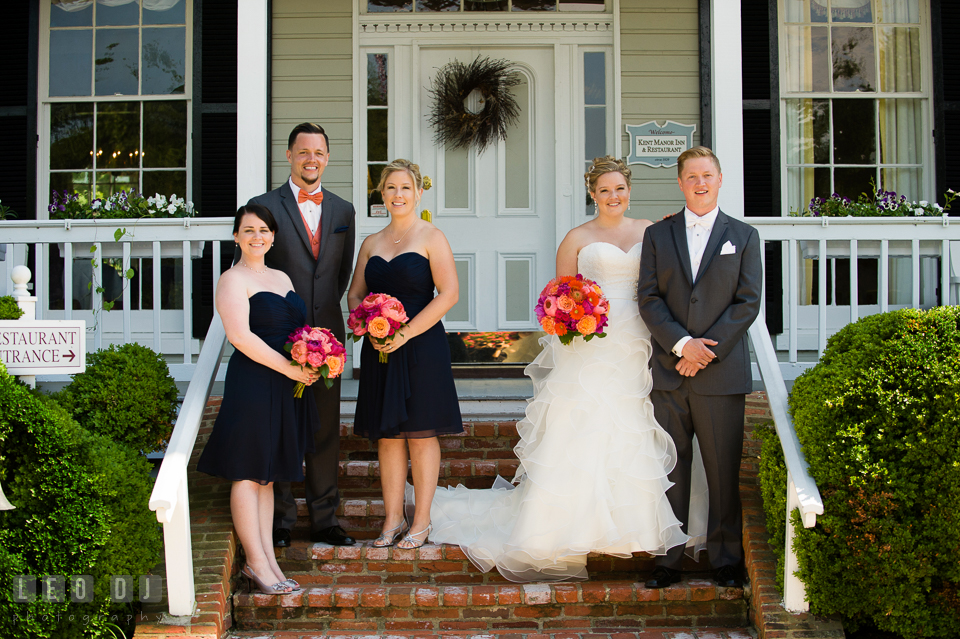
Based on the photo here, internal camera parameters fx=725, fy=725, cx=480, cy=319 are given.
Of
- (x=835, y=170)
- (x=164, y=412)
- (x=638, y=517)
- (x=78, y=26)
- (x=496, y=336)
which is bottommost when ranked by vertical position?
(x=638, y=517)

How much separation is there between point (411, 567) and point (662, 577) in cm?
115

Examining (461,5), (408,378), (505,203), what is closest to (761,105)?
(505,203)

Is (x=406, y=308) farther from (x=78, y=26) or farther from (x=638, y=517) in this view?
(x=78, y=26)

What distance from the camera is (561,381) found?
3.40 m

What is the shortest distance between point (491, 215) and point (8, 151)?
3.80m

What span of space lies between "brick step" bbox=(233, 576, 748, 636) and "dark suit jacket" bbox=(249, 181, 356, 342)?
129 cm

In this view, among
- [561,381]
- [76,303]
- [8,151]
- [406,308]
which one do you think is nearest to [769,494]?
[561,381]

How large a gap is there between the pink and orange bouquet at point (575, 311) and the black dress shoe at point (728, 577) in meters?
1.19

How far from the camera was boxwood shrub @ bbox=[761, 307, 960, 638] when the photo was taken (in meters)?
2.79

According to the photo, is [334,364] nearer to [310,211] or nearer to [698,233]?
[310,211]

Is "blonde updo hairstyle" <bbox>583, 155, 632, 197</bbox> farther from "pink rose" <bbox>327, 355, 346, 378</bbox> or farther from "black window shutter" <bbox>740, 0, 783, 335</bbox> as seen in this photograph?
"black window shutter" <bbox>740, 0, 783, 335</bbox>

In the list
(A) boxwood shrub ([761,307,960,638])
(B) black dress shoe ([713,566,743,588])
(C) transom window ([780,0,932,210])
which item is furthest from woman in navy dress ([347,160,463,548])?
(C) transom window ([780,0,932,210])

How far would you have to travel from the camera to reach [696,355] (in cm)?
319

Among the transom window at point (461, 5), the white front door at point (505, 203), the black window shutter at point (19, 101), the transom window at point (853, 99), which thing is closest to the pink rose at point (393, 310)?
the white front door at point (505, 203)
